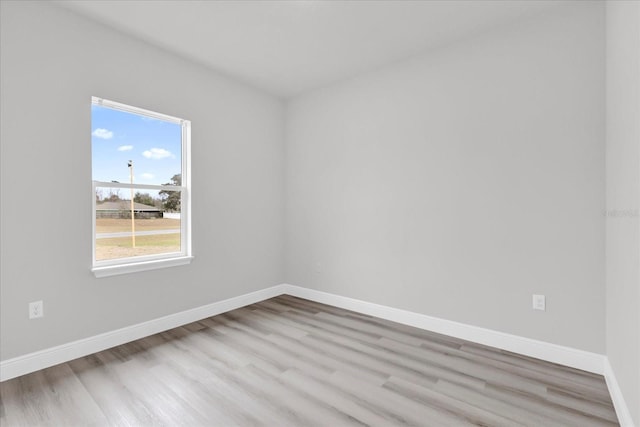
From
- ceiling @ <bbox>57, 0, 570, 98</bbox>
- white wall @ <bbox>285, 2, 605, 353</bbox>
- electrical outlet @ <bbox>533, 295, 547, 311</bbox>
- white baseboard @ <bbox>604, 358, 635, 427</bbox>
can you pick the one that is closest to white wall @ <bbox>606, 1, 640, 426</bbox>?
white baseboard @ <bbox>604, 358, 635, 427</bbox>

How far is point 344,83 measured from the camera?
376 centimetres

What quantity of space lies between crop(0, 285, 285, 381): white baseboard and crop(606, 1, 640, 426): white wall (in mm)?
3424

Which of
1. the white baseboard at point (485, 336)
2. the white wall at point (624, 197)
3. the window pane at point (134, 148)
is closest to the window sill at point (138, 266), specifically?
the window pane at point (134, 148)

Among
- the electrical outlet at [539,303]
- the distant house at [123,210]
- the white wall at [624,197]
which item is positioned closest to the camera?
the white wall at [624,197]

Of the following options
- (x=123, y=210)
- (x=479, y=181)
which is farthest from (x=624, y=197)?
(x=123, y=210)

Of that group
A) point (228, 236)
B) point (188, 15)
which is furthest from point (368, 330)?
point (188, 15)

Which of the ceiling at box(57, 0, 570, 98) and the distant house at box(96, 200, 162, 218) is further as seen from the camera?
the distant house at box(96, 200, 162, 218)

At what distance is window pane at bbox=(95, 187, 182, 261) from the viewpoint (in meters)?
2.76

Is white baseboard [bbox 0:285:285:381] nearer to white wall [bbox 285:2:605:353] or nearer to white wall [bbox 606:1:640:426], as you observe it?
white wall [bbox 285:2:605:353]

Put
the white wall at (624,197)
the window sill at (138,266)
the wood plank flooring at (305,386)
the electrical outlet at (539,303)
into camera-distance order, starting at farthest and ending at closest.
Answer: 1. the window sill at (138,266)
2. the electrical outlet at (539,303)
3. the wood plank flooring at (305,386)
4. the white wall at (624,197)

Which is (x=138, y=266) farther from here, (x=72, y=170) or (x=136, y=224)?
(x=72, y=170)

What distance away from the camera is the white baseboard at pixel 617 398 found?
162 centimetres

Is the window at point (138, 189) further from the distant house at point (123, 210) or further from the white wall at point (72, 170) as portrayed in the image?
the white wall at point (72, 170)

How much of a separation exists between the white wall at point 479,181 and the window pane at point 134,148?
175 centimetres
